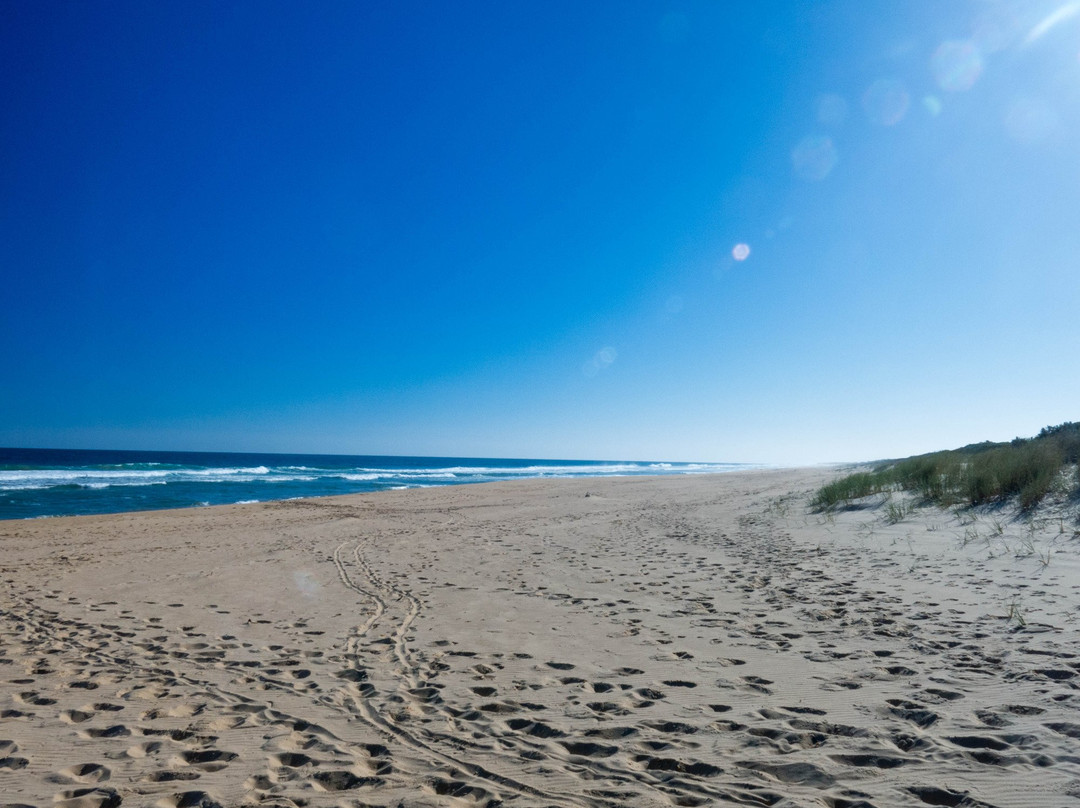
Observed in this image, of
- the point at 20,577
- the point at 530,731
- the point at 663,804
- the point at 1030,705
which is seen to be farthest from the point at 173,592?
the point at 1030,705

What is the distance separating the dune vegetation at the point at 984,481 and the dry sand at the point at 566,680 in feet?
8.23

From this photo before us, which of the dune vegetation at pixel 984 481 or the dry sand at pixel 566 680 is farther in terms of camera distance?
the dune vegetation at pixel 984 481

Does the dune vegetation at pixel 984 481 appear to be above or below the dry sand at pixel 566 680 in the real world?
above

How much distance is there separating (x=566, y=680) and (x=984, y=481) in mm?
11950

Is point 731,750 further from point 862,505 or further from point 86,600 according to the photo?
point 862,505

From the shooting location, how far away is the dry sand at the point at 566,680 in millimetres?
3166

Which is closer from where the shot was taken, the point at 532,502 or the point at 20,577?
the point at 20,577

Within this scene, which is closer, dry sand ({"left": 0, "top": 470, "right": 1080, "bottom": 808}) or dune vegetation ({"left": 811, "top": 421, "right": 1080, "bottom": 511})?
dry sand ({"left": 0, "top": 470, "right": 1080, "bottom": 808})

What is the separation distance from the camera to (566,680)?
467 cm

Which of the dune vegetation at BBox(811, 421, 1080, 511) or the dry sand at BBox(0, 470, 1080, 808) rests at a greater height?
the dune vegetation at BBox(811, 421, 1080, 511)

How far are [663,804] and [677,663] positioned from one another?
6.73 feet

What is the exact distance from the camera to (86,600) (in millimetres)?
7941

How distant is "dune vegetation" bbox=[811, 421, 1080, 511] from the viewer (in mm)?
11367

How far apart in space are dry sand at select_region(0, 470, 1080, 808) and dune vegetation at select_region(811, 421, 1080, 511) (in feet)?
8.23
